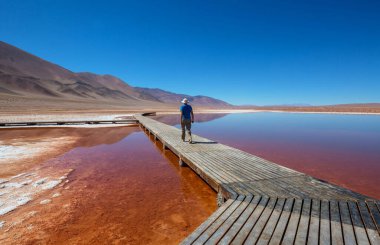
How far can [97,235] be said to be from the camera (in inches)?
157

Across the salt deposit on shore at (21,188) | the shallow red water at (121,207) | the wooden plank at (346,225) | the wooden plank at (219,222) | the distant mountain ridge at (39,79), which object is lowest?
the shallow red water at (121,207)

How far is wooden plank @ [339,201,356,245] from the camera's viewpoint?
2702 millimetres

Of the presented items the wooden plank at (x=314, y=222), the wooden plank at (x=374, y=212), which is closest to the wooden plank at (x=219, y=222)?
the wooden plank at (x=314, y=222)

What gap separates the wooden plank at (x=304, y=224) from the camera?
2.75 m

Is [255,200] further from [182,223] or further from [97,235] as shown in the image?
[97,235]

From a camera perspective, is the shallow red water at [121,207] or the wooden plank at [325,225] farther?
the shallow red water at [121,207]

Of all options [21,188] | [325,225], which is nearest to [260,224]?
[325,225]

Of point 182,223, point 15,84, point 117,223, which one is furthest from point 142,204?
point 15,84

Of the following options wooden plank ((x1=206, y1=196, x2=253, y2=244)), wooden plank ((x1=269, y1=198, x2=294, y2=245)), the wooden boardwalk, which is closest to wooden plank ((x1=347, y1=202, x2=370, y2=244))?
the wooden boardwalk

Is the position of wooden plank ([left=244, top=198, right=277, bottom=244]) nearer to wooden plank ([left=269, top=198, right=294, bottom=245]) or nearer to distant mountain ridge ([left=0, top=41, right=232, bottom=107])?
wooden plank ([left=269, top=198, right=294, bottom=245])

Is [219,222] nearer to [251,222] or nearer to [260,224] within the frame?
[251,222]

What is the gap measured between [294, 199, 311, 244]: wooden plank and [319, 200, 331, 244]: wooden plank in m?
0.17

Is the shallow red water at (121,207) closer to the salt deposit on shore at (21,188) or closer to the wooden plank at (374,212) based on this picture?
the salt deposit on shore at (21,188)

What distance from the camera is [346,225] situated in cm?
299
